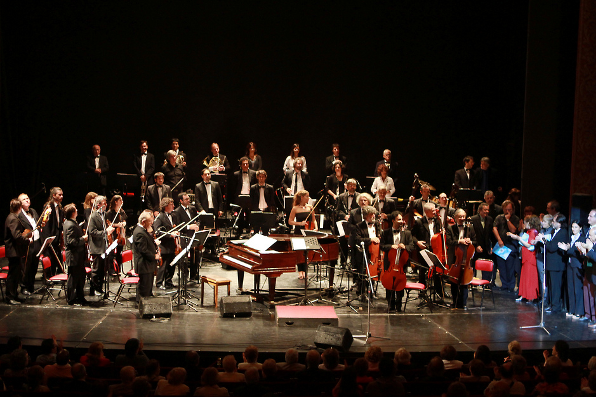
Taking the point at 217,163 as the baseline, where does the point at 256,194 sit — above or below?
below

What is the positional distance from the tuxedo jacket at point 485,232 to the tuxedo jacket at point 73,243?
6.71m

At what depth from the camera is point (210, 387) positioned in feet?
16.7

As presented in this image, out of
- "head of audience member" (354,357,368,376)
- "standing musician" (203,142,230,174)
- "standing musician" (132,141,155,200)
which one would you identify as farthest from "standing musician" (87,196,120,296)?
"head of audience member" (354,357,368,376)

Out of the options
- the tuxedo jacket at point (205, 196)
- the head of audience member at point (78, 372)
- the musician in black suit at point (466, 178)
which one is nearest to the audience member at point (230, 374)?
the head of audience member at point (78, 372)

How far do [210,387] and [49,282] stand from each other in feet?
21.7

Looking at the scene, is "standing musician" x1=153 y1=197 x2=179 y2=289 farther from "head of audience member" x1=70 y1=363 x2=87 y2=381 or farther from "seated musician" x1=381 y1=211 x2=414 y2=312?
"head of audience member" x1=70 y1=363 x2=87 y2=381

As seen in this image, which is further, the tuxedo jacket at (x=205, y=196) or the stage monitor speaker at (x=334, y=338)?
the tuxedo jacket at (x=205, y=196)

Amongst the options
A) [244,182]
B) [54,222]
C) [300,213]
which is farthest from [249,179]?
[54,222]

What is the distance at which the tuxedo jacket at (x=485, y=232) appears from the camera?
1091cm

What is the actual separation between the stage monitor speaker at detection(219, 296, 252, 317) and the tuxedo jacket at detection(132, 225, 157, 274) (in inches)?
48.7

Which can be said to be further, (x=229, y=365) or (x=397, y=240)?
(x=397, y=240)

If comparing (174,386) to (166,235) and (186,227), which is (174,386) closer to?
(166,235)

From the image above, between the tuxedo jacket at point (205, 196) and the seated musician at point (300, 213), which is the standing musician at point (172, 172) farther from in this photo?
the seated musician at point (300, 213)

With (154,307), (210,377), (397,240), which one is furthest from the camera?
(397,240)
